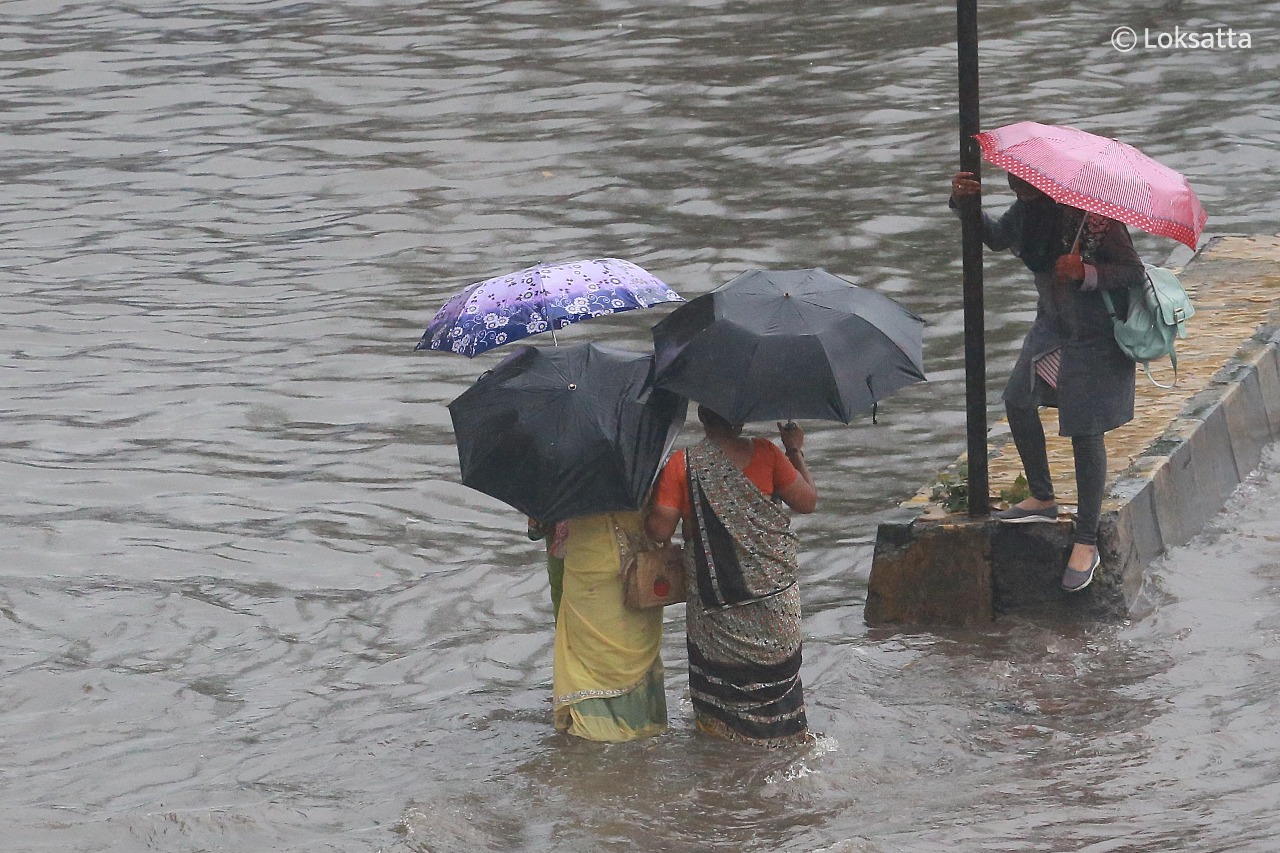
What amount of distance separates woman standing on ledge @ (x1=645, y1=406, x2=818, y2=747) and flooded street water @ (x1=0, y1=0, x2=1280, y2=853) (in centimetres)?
19

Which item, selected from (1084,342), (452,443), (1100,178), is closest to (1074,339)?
(1084,342)

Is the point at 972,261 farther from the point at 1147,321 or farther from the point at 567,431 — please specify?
the point at 567,431

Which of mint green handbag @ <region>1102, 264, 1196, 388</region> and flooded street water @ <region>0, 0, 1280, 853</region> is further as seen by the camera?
mint green handbag @ <region>1102, 264, 1196, 388</region>

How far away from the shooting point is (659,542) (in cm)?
600

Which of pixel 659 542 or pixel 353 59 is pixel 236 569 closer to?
pixel 659 542

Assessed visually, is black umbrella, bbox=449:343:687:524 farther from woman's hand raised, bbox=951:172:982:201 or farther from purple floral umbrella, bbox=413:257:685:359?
woman's hand raised, bbox=951:172:982:201

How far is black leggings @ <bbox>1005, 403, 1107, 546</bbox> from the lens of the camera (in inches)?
264

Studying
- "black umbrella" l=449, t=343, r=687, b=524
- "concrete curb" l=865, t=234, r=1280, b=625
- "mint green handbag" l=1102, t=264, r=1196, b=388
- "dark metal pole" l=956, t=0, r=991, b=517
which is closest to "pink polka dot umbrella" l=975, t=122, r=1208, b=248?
"dark metal pole" l=956, t=0, r=991, b=517

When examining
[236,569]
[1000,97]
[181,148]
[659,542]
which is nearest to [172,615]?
[236,569]

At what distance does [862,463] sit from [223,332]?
182 inches

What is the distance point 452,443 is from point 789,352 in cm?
446

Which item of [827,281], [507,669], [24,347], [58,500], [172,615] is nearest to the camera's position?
[827,281]

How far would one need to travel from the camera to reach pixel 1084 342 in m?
6.64

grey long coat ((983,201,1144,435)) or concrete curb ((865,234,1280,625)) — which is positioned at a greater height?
grey long coat ((983,201,1144,435))
